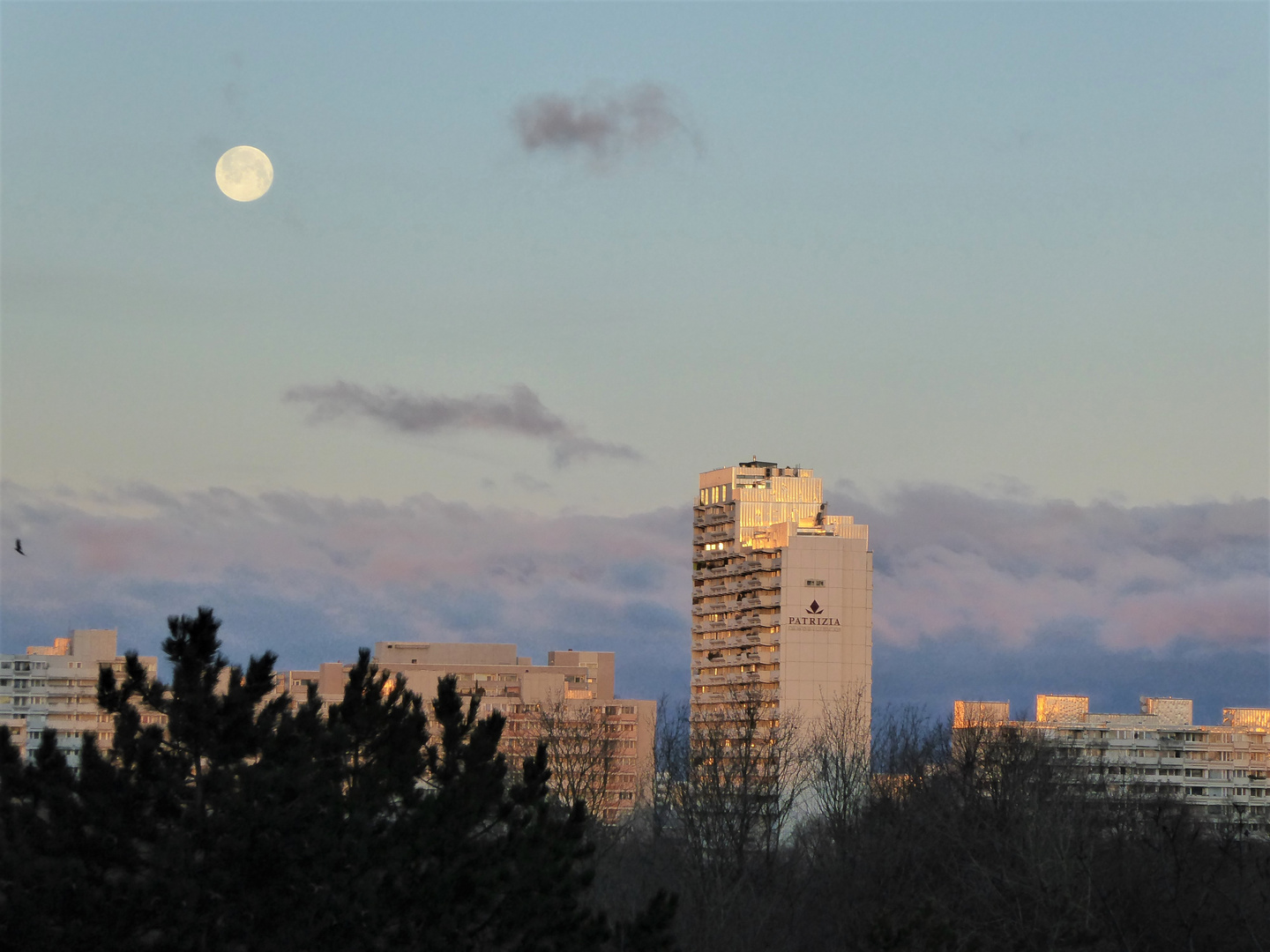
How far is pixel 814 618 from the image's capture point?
191125 mm

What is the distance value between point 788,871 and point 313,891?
124ft

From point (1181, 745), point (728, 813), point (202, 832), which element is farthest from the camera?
point (1181, 745)

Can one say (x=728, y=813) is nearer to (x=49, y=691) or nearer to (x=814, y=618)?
(x=814, y=618)

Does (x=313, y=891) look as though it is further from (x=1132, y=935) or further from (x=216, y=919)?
(x=1132, y=935)

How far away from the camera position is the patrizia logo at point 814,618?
190125 millimetres

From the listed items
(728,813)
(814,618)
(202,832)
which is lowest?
(728,813)

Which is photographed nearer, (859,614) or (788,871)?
(788,871)

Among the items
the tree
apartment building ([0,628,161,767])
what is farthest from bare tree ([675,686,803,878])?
apartment building ([0,628,161,767])

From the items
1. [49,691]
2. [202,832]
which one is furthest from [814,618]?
[202,832]

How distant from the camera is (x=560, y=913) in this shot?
2994 cm

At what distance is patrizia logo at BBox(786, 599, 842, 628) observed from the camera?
190125 millimetres

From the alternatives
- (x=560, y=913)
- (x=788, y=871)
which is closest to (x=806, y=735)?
(x=788, y=871)

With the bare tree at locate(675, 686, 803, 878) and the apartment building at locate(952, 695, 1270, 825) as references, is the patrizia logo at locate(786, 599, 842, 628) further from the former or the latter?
the bare tree at locate(675, 686, 803, 878)

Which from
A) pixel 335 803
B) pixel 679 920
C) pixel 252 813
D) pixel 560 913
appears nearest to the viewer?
pixel 252 813
